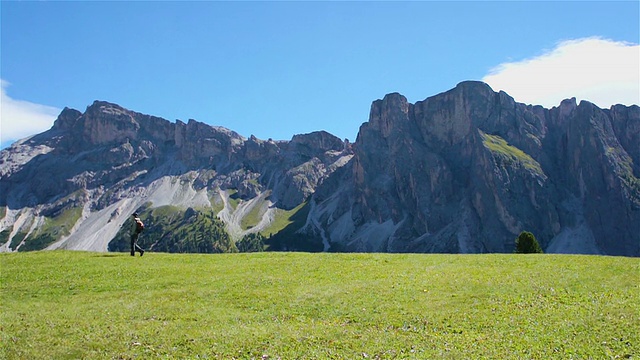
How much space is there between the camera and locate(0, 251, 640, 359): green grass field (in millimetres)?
21109

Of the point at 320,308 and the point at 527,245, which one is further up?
the point at 527,245

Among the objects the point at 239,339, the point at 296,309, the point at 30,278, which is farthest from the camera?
the point at 30,278

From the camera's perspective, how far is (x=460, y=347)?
20.8 meters

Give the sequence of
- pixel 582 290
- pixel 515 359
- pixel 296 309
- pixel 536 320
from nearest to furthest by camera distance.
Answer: pixel 515 359 < pixel 536 320 < pixel 296 309 < pixel 582 290

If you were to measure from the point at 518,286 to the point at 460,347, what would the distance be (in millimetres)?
11930

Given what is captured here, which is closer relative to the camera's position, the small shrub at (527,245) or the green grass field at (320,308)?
the green grass field at (320,308)

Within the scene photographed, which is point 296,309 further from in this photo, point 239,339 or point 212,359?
point 212,359

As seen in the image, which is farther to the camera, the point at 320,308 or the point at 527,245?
the point at 527,245

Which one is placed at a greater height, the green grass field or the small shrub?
the small shrub

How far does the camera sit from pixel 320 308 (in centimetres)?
2723

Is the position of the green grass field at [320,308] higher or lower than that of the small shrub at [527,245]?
lower

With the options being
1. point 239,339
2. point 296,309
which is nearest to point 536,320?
point 296,309

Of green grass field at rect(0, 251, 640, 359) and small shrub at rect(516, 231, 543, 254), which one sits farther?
small shrub at rect(516, 231, 543, 254)

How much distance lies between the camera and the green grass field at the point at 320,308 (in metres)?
21.1
